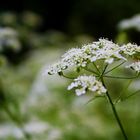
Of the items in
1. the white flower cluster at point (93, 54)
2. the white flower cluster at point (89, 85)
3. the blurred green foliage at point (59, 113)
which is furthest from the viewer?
the blurred green foliage at point (59, 113)

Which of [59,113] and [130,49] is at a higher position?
[59,113]

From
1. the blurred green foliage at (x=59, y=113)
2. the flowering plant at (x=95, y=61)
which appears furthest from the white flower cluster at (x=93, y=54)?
the blurred green foliage at (x=59, y=113)

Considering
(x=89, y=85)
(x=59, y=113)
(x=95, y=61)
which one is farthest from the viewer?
(x=59, y=113)

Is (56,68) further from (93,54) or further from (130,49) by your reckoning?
(130,49)

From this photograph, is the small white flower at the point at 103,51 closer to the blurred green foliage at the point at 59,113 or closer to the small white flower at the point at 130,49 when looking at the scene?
the small white flower at the point at 130,49

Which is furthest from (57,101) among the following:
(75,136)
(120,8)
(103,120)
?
(120,8)

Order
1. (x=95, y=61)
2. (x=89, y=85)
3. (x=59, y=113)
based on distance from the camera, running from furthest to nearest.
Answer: (x=59, y=113) → (x=95, y=61) → (x=89, y=85)

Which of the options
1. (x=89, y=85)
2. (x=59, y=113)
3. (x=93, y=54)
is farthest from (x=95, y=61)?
(x=59, y=113)

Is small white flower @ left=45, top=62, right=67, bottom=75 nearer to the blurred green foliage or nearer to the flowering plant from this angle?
the flowering plant

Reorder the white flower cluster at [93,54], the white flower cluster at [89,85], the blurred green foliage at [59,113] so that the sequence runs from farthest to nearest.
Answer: the blurred green foliage at [59,113] < the white flower cluster at [93,54] < the white flower cluster at [89,85]
